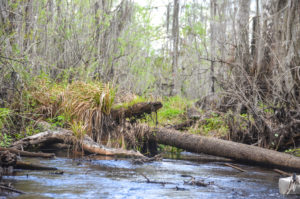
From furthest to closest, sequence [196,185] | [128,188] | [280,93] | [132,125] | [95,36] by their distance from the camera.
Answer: [95,36], [132,125], [280,93], [196,185], [128,188]

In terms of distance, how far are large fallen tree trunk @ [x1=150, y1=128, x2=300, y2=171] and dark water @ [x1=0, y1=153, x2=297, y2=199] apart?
0.22 meters

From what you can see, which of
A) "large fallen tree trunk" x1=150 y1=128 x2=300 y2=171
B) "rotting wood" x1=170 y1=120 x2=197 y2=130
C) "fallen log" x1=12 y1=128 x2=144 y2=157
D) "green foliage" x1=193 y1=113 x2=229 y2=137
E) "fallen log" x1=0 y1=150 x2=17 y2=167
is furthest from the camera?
"rotting wood" x1=170 y1=120 x2=197 y2=130

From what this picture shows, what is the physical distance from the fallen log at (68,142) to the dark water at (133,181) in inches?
16.4

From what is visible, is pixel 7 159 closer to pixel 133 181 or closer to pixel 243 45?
pixel 133 181

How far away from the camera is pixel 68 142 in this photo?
24.3 ft

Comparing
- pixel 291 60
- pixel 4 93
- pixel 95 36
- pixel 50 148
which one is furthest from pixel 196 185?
pixel 95 36

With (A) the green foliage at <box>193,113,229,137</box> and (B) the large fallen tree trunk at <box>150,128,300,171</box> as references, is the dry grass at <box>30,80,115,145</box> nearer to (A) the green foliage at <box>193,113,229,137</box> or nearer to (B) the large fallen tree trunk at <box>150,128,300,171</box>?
(B) the large fallen tree trunk at <box>150,128,300,171</box>

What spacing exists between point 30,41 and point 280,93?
5873 mm

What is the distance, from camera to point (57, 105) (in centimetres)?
859

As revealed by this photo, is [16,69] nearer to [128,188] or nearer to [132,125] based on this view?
[132,125]

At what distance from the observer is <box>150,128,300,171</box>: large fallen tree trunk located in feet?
19.9

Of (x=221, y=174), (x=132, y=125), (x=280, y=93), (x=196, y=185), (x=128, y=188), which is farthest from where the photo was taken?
(x=132, y=125)

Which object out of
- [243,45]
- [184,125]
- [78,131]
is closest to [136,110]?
[78,131]

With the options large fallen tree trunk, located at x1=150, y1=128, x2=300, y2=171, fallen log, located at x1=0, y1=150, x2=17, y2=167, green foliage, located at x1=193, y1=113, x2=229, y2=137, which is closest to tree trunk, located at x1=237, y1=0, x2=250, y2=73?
green foliage, located at x1=193, y1=113, x2=229, y2=137
